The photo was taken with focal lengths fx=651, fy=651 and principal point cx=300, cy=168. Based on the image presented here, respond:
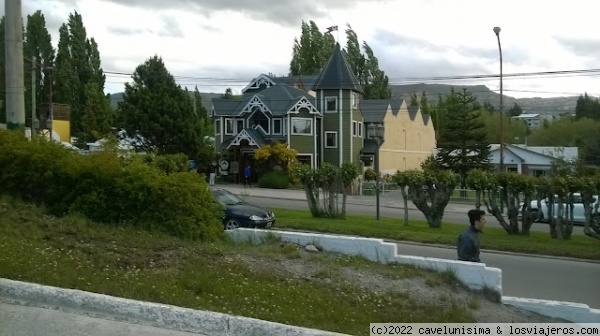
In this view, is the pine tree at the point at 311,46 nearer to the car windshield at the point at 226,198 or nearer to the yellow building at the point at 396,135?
the yellow building at the point at 396,135

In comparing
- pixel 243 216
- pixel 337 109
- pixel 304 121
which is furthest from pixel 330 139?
pixel 243 216

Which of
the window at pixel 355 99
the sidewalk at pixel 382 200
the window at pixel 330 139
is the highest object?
the window at pixel 355 99

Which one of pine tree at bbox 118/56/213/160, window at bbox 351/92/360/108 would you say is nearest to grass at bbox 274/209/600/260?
pine tree at bbox 118/56/213/160

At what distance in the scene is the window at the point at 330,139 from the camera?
55375 millimetres

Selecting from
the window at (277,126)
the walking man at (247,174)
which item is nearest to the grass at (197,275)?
the walking man at (247,174)

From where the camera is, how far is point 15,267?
25.1ft

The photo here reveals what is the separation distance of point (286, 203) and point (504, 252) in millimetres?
17468

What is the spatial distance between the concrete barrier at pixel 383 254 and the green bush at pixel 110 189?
0.99 meters

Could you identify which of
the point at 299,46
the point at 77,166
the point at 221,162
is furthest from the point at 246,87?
the point at 77,166

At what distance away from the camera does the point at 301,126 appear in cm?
5331

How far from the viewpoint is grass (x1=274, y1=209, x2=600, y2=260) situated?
59.0 ft

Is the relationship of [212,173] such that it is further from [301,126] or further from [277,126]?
[301,126]

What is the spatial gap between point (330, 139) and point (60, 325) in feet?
164

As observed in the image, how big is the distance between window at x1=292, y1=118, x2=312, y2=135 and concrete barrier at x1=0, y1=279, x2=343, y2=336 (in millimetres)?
46343
